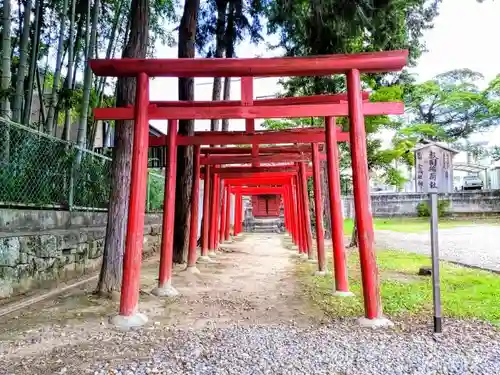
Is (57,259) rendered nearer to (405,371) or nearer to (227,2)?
(405,371)

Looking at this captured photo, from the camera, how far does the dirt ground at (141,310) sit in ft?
9.80

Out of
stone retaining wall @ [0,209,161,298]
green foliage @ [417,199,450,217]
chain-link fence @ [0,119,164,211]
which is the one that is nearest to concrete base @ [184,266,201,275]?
stone retaining wall @ [0,209,161,298]

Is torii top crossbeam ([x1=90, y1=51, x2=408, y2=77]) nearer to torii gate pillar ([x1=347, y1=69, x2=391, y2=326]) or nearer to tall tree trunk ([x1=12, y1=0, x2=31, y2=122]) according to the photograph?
torii gate pillar ([x1=347, y1=69, x2=391, y2=326])

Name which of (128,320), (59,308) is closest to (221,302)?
(128,320)

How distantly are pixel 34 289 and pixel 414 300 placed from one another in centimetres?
453

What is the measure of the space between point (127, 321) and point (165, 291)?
1365 millimetres

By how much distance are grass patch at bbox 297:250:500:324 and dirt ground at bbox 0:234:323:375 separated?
0.31m

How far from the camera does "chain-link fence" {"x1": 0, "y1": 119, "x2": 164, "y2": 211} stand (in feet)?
16.1

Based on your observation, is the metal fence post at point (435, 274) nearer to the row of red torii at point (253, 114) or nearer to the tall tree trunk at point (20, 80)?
the row of red torii at point (253, 114)

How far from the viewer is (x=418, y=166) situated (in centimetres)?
400

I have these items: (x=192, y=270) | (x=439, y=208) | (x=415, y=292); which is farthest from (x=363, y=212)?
(x=439, y=208)

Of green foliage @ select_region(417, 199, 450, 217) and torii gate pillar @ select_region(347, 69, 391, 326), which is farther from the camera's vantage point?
green foliage @ select_region(417, 199, 450, 217)

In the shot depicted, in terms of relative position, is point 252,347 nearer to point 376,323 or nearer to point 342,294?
point 376,323

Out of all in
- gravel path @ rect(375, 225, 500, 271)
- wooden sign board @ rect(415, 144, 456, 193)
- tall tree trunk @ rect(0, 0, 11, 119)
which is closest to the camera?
wooden sign board @ rect(415, 144, 456, 193)
